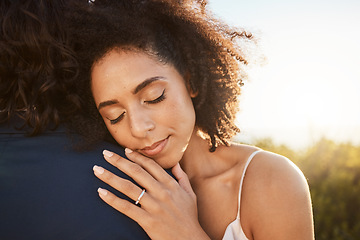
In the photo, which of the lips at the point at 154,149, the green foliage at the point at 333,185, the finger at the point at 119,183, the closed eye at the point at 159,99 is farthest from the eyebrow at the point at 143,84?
the green foliage at the point at 333,185

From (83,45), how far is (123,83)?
466 mm

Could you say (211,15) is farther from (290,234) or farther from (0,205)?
(0,205)

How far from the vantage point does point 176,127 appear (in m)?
2.38

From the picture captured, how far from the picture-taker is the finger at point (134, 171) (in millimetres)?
1725

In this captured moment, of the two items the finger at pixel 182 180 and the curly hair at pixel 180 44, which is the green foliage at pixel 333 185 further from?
the finger at pixel 182 180

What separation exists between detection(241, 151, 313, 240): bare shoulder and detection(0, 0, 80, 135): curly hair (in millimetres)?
1357

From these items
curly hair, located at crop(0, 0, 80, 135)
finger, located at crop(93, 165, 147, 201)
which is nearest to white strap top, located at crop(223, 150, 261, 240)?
finger, located at crop(93, 165, 147, 201)

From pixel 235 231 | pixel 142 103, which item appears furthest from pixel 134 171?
pixel 235 231

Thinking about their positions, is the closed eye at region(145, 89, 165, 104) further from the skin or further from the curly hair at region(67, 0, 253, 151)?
the curly hair at region(67, 0, 253, 151)

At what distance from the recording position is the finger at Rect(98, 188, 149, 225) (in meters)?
1.51

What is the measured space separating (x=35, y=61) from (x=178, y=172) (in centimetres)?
124

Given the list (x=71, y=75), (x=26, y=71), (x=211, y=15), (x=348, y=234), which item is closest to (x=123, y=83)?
(x=71, y=75)

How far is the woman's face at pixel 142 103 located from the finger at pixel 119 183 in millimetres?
542

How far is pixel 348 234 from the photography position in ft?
13.6
